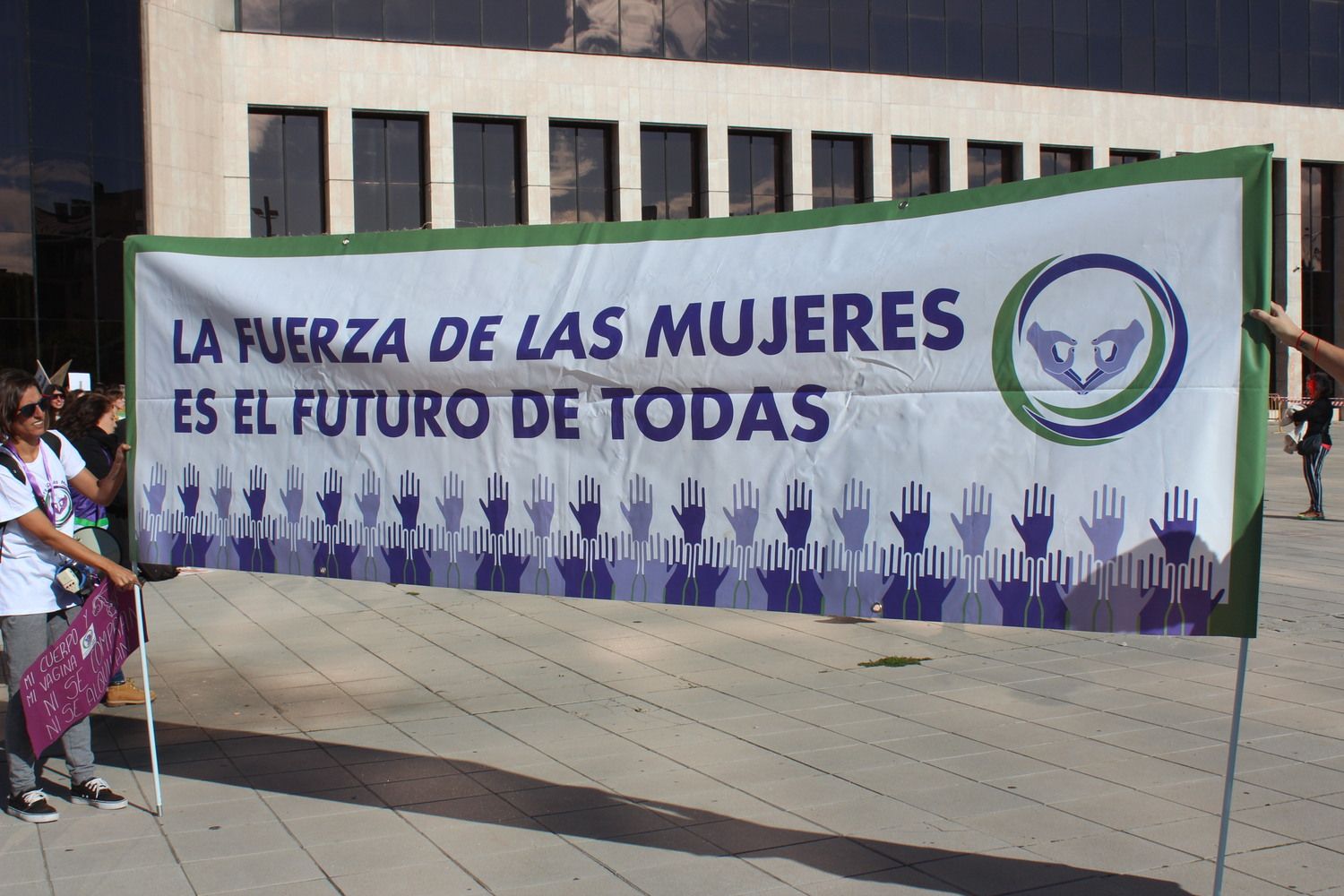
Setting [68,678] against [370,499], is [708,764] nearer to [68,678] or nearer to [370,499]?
[370,499]

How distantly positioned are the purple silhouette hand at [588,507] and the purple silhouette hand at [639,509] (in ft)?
0.40

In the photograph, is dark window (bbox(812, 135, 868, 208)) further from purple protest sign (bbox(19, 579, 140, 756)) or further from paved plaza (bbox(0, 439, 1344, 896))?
purple protest sign (bbox(19, 579, 140, 756))

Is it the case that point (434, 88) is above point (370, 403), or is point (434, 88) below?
above

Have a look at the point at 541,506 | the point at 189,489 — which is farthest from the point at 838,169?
the point at 541,506

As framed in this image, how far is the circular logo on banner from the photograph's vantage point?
13.9 ft

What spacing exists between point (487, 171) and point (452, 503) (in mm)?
31972

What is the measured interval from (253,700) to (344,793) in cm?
215

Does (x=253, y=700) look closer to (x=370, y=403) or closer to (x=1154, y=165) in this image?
(x=370, y=403)

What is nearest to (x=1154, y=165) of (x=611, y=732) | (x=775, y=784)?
(x=775, y=784)

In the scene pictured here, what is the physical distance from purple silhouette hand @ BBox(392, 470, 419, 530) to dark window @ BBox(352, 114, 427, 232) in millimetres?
30005

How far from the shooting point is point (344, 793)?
5.82 metres

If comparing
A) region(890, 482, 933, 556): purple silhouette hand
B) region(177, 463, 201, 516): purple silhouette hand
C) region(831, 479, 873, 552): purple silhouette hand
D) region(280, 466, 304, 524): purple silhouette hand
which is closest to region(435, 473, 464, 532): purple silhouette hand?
region(280, 466, 304, 524): purple silhouette hand

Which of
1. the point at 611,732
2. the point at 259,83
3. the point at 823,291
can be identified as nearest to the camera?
the point at 823,291

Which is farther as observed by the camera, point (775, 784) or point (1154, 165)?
point (775, 784)
